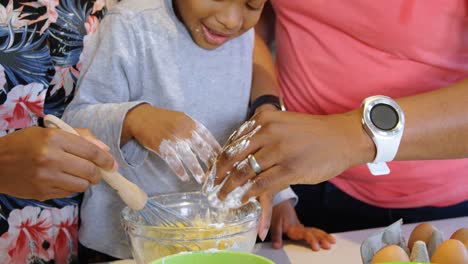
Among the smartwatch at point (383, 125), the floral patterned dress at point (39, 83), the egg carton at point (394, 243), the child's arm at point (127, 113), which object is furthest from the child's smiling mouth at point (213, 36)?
the egg carton at point (394, 243)

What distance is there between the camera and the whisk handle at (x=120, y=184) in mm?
1238

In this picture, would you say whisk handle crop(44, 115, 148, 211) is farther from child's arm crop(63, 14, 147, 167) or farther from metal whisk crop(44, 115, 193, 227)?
child's arm crop(63, 14, 147, 167)

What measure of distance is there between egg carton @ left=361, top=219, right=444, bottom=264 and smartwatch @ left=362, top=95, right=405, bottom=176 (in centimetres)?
18

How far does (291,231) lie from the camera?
165 cm

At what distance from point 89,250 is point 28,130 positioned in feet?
1.98

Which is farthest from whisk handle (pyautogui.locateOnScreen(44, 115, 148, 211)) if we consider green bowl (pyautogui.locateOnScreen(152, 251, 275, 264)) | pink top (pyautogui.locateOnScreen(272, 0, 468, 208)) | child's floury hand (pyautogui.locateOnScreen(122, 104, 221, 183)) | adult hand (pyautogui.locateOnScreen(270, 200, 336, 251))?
pink top (pyautogui.locateOnScreen(272, 0, 468, 208))

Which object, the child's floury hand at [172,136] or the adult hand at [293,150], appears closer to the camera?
the adult hand at [293,150]

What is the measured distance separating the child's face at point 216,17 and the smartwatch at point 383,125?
0.35 metres

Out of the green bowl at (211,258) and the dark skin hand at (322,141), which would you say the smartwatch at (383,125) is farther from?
the green bowl at (211,258)

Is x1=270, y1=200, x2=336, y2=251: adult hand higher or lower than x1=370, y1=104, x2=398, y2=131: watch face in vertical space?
lower

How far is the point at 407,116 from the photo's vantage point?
1422 mm

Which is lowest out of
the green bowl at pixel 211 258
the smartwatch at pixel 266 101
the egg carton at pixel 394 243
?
the smartwatch at pixel 266 101

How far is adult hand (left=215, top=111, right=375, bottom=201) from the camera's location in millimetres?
1326

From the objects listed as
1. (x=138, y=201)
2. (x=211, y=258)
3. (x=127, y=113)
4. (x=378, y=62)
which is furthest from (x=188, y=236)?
(x=378, y=62)
